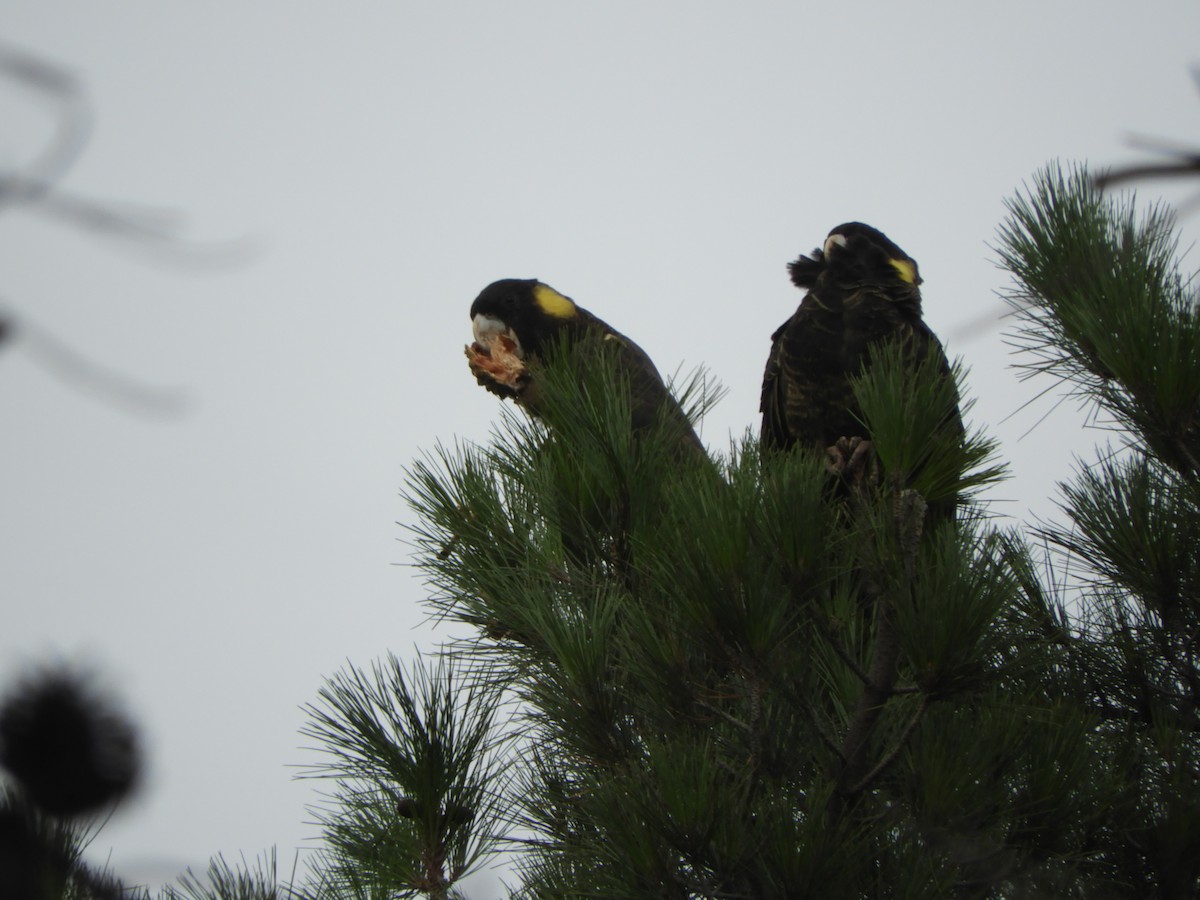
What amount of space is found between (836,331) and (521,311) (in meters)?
1.16

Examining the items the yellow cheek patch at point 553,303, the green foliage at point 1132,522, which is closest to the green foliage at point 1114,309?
the green foliage at point 1132,522

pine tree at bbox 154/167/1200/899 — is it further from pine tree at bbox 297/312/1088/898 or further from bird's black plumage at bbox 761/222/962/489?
bird's black plumage at bbox 761/222/962/489

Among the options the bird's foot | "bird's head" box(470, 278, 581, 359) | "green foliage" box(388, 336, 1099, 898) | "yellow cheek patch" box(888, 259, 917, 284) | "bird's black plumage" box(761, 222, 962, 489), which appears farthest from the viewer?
"bird's head" box(470, 278, 581, 359)

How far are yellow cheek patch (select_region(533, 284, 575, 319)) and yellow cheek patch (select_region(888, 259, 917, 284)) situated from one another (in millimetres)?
1109

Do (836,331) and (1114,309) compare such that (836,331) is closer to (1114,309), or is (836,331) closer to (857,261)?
(857,261)

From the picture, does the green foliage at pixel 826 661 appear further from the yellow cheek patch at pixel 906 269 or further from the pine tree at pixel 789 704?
the yellow cheek patch at pixel 906 269

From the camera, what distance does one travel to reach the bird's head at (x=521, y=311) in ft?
13.4

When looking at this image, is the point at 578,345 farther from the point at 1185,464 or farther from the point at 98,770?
the point at 98,770

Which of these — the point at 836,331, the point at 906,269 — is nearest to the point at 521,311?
the point at 836,331

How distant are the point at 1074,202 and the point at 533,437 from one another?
1.06m

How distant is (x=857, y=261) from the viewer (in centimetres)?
371

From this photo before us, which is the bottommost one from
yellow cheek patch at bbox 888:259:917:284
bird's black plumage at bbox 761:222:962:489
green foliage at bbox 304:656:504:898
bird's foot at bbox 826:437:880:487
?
green foliage at bbox 304:656:504:898

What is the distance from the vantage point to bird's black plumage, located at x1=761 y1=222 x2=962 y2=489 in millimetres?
3496

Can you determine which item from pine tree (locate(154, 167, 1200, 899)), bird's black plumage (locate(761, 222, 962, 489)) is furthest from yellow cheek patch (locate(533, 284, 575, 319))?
pine tree (locate(154, 167, 1200, 899))
